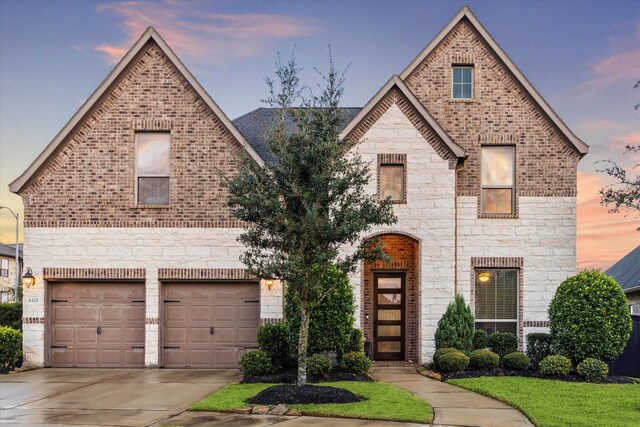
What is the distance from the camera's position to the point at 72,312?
19.3 m

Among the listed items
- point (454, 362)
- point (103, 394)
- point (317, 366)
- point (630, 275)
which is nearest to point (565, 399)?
point (454, 362)

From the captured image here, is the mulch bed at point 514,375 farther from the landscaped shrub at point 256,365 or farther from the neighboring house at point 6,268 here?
the neighboring house at point 6,268

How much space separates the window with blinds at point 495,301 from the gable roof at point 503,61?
13.9 feet

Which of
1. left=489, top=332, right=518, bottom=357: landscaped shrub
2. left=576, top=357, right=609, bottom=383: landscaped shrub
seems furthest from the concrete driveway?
left=576, top=357, right=609, bottom=383: landscaped shrub

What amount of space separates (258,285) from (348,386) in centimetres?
539

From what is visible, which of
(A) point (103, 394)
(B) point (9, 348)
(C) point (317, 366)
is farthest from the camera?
(B) point (9, 348)

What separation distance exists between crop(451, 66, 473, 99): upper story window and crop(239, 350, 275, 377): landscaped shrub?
32.3 ft

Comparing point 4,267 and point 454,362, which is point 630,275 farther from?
point 4,267

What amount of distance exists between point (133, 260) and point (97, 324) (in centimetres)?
210

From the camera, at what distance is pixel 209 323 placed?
1920 centimetres

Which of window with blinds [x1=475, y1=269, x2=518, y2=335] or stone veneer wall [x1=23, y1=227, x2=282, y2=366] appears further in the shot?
window with blinds [x1=475, y1=269, x2=518, y2=335]

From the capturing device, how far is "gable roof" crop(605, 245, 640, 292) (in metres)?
33.1

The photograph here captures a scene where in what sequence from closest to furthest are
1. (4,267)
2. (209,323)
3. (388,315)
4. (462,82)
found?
(209,323), (388,315), (462,82), (4,267)

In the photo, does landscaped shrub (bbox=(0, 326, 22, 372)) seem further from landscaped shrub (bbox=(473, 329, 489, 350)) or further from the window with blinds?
the window with blinds
